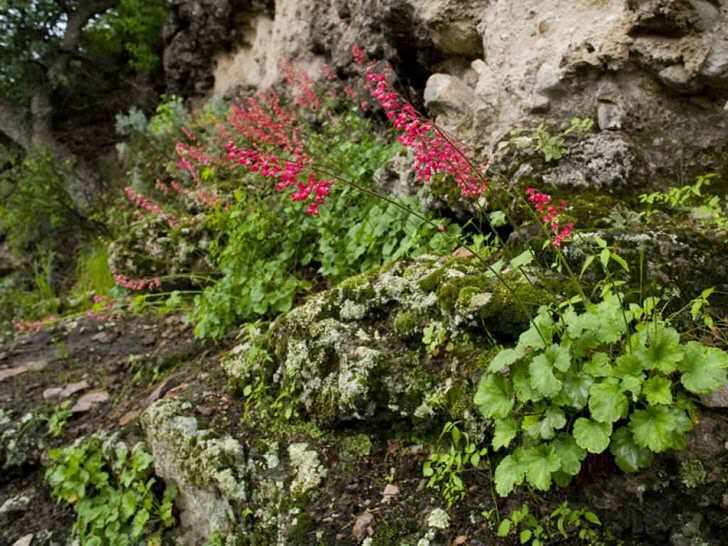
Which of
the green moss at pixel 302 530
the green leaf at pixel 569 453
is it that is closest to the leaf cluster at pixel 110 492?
the green moss at pixel 302 530

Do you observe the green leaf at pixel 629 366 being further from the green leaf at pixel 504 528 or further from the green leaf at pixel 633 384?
the green leaf at pixel 504 528

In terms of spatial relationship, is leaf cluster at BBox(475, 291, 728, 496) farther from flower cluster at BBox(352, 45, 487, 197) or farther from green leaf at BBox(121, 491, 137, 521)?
green leaf at BBox(121, 491, 137, 521)

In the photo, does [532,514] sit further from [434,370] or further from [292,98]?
[292,98]

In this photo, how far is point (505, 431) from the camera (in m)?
1.92

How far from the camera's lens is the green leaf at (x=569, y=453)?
1779 mm

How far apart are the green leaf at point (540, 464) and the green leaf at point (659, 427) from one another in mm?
265

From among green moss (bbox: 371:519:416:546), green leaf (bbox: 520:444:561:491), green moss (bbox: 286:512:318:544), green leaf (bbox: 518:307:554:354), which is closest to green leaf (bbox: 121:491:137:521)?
green moss (bbox: 286:512:318:544)

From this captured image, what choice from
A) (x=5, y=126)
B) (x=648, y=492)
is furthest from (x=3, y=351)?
(x=5, y=126)

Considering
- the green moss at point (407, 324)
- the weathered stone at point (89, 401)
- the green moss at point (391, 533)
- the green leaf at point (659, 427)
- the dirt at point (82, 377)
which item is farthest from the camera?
the weathered stone at point (89, 401)

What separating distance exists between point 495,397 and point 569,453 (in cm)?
30

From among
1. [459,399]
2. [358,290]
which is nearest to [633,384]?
[459,399]

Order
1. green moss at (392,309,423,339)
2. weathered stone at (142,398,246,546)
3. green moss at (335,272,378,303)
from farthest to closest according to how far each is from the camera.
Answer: green moss at (335,272,378,303)
green moss at (392,309,423,339)
weathered stone at (142,398,246,546)

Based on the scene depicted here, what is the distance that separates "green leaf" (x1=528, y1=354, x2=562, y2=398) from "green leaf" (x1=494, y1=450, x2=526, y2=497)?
251mm

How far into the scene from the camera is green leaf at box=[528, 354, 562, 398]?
5.91ft
